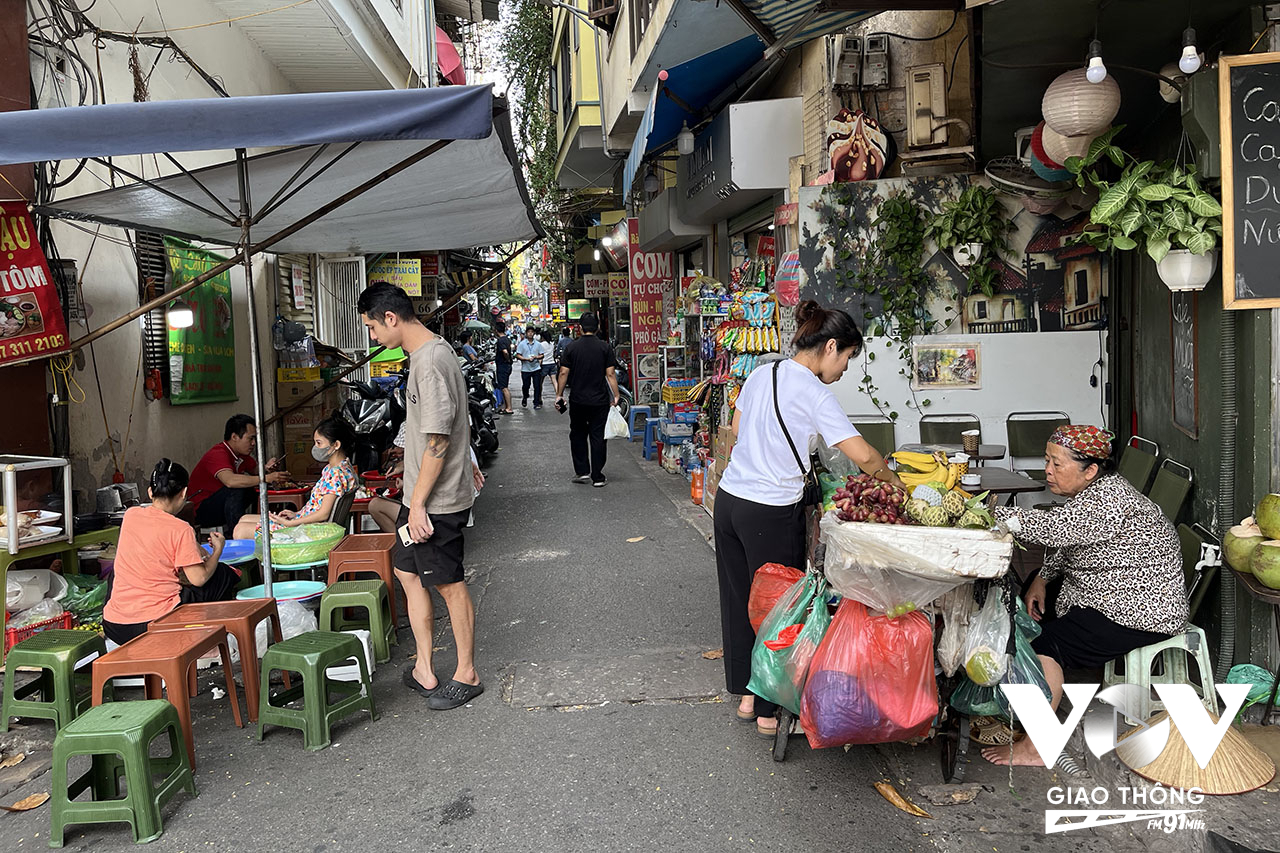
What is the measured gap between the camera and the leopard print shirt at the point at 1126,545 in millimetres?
3836

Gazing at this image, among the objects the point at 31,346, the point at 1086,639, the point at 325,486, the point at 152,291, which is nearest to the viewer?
the point at 1086,639

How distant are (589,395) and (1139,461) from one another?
6663 mm

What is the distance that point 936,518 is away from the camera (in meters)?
3.42

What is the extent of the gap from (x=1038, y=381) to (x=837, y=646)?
4087 mm

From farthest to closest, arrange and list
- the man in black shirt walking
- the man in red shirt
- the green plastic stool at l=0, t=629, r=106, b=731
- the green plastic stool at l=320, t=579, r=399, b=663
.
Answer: the man in black shirt walking < the man in red shirt < the green plastic stool at l=320, t=579, r=399, b=663 < the green plastic stool at l=0, t=629, r=106, b=731

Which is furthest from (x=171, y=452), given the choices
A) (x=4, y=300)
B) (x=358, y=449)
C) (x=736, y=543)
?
(x=736, y=543)

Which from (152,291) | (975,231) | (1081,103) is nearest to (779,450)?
(1081,103)

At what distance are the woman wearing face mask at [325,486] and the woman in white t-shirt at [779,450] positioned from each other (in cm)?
313

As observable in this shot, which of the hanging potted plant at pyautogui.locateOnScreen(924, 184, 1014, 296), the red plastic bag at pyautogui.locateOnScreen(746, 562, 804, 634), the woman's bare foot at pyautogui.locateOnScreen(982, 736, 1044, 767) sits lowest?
the woman's bare foot at pyautogui.locateOnScreen(982, 736, 1044, 767)

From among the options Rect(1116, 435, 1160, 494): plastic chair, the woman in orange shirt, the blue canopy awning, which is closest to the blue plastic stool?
the blue canopy awning

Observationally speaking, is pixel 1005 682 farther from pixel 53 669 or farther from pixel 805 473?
pixel 53 669

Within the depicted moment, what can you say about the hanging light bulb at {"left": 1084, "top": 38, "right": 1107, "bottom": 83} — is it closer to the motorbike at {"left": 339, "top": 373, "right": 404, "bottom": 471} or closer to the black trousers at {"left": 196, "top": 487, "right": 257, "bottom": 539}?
the black trousers at {"left": 196, "top": 487, "right": 257, "bottom": 539}

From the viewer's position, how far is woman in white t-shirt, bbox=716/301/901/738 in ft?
12.9

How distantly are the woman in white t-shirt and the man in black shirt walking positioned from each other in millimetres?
6994
